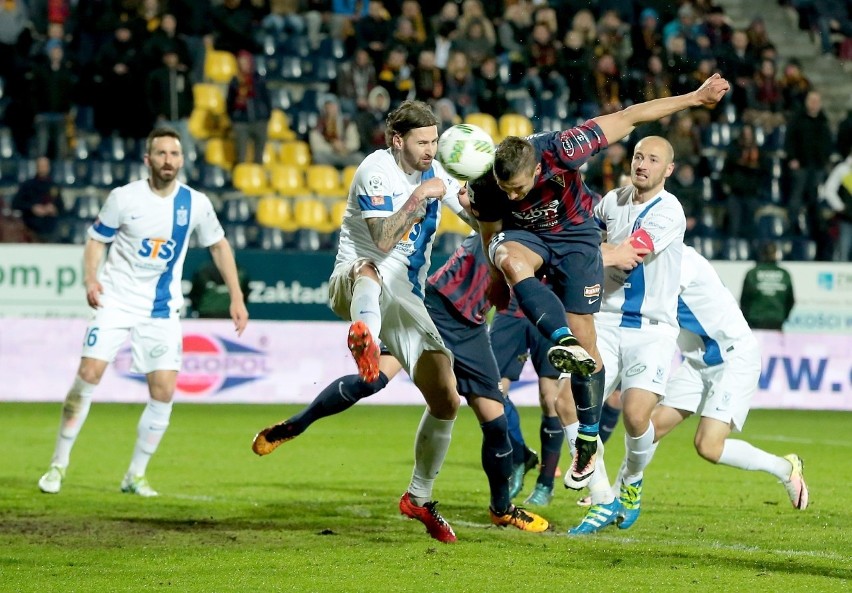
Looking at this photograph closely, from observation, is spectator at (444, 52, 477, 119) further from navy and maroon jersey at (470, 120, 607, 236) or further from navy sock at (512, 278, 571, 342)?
navy sock at (512, 278, 571, 342)

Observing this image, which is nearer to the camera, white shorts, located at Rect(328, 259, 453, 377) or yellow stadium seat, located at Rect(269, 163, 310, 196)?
white shorts, located at Rect(328, 259, 453, 377)

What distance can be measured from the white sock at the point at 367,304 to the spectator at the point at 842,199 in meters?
13.8

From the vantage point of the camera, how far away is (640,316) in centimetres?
805

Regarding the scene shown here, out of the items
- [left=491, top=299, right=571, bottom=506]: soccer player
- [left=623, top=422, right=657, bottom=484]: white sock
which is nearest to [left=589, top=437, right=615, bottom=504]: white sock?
[left=623, top=422, right=657, bottom=484]: white sock

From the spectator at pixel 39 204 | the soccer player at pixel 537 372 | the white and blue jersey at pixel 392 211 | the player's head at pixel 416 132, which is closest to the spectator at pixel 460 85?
the spectator at pixel 39 204

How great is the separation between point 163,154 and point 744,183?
12642 millimetres

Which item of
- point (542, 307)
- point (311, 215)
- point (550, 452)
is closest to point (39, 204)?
point (311, 215)

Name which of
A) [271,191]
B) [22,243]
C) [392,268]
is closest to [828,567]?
[392,268]

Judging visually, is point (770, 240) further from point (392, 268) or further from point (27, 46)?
point (392, 268)

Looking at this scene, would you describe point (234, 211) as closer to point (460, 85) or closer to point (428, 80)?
point (428, 80)

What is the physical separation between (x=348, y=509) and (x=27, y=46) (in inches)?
465

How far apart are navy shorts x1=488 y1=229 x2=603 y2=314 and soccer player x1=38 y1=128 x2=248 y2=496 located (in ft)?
9.15

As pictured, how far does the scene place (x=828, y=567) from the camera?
654 cm

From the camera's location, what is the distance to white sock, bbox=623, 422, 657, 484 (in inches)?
309
